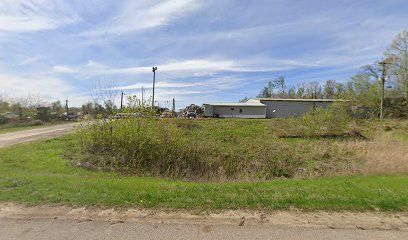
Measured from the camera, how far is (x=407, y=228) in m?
5.02

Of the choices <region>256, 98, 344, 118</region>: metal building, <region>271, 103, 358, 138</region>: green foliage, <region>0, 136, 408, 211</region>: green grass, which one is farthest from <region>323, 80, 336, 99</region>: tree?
<region>0, 136, 408, 211</region>: green grass

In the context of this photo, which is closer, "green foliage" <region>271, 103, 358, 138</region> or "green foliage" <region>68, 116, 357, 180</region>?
"green foliage" <region>68, 116, 357, 180</region>

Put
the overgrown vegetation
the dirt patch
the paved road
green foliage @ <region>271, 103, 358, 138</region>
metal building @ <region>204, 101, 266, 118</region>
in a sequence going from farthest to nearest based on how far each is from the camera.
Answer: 1. metal building @ <region>204, 101, 266, 118</region>
2. green foliage @ <region>271, 103, 358, 138</region>
3. the overgrown vegetation
4. the dirt patch
5. the paved road

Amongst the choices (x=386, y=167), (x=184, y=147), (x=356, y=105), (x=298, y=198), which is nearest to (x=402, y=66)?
(x=356, y=105)

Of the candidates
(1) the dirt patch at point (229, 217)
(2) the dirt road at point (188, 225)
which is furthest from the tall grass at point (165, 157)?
(2) the dirt road at point (188, 225)

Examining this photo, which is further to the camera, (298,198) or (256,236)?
(298,198)

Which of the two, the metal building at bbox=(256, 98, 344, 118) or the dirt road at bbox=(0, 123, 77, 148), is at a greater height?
the metal building at bbox=(256, 98, 344, 118)

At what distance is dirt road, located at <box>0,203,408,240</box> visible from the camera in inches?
185

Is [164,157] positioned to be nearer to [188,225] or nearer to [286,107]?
[188,225]

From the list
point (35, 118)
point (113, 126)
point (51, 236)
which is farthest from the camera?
point (35, 118)

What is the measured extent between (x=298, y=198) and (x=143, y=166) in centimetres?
742

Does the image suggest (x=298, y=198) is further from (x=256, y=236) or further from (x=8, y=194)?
(x=8, y=194)

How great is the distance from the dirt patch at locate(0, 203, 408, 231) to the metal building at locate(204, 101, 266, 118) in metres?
49.9

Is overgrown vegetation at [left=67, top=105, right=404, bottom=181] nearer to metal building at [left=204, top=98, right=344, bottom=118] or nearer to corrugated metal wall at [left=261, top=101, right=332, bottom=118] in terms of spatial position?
metal building at [left=204, top=98, right=344, bottom=118]
